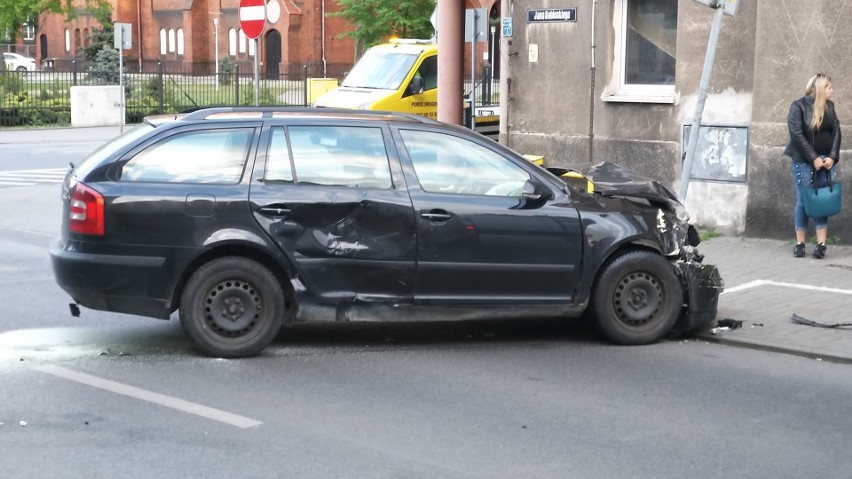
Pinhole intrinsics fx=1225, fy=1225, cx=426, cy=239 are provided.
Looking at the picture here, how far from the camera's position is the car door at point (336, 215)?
26.2 feet

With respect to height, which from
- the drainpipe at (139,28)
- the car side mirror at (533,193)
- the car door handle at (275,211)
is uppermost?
the drainpipe at (139,28)

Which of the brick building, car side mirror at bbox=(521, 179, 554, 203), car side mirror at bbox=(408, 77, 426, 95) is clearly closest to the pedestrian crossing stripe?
car side mirror at bbox=(408, 77, 426, 95)

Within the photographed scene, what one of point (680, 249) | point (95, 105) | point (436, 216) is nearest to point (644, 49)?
point (680, 249)

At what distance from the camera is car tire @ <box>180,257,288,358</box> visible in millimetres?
7898

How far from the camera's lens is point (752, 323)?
9.27 metres

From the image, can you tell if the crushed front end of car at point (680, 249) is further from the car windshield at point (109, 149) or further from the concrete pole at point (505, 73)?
the concrete pole at point (505, 73)

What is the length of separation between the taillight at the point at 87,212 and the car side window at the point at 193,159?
227 mm

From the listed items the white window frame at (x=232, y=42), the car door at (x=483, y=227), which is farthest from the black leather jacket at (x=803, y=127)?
the white window frame at (x=232, y=42)

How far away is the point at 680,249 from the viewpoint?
866 centimetres

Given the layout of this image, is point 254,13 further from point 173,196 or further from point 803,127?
point 173,196

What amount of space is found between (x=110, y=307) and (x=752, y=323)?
15.5ft

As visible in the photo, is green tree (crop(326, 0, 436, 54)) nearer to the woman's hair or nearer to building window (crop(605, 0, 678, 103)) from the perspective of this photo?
building window (crop(605, 0, 678, 103))

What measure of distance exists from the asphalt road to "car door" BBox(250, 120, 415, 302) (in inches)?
21.1

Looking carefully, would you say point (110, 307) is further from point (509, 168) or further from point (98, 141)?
point (98, 141)
